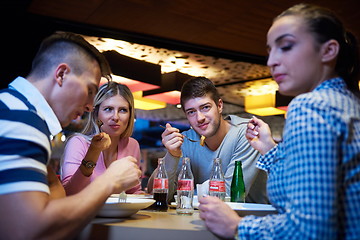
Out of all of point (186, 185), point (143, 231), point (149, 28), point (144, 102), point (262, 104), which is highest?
point (149, 28)

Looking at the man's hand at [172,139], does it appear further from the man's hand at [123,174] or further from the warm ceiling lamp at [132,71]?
the warm ceiling lamp at [132,71]

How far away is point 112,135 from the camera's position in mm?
2854

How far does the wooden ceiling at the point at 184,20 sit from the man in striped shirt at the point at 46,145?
287 cm

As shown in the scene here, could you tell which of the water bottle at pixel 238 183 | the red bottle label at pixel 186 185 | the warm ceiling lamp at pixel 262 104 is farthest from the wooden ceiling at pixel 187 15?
the warm ceiling lamp at pixel 262 104

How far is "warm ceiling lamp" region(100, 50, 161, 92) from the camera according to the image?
5.32 metres

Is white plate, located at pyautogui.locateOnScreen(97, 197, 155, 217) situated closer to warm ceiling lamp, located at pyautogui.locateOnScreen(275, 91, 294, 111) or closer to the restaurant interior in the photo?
the restaurant interior

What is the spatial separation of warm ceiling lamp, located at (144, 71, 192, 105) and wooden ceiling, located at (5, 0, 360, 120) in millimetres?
1538

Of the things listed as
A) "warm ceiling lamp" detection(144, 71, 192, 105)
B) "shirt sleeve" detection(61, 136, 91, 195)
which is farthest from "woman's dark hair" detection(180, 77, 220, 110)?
"warm ceiling lamp" detection(144, 71, 192, 105)

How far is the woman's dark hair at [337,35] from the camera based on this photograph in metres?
1.12

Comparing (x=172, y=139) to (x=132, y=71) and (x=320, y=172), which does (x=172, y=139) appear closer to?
(x=320, y=172)

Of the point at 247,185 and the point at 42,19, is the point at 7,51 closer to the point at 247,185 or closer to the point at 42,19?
the point at 42,19

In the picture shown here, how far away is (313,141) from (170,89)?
5.71 m

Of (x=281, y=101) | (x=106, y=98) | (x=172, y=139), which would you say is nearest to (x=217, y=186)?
(x=172, y=139)

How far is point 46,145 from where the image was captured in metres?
1.13
